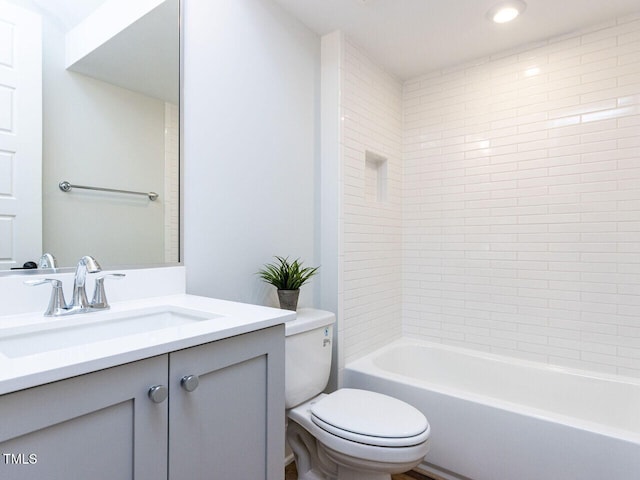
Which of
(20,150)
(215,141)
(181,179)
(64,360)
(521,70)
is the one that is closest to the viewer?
(64,360)

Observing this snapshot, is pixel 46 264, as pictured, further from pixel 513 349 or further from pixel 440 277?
pixel 513 349

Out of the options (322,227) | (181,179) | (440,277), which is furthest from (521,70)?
(181,179)

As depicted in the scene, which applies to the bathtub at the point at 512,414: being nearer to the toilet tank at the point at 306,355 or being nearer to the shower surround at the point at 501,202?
the shower surround at the point at 501,202

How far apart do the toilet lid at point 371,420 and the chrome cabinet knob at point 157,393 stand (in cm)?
89

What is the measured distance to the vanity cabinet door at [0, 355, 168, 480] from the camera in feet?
1.92

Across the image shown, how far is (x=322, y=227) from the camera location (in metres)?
2.16

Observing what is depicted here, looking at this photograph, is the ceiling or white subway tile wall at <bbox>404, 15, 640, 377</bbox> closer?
the ceiling

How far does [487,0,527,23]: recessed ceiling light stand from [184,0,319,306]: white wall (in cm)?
98

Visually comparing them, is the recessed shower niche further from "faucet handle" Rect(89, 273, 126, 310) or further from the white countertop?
"faucet handle" Rect(89, 273, 126, 310)

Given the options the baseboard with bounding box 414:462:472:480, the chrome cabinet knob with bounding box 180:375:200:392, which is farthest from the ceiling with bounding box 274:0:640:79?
the baseboard with bounding box 414:462:472:480

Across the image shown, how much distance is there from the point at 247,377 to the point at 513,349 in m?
1.98

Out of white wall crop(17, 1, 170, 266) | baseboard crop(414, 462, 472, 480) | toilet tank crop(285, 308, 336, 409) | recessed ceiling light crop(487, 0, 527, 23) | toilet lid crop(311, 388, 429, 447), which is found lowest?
baseboard crop(414, 462, 472, 480)

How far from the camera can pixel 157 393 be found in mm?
750

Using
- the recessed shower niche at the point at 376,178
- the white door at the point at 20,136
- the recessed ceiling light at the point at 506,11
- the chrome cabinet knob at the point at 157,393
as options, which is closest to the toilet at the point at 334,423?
the chrome cabinet knob at the point at 157,393
